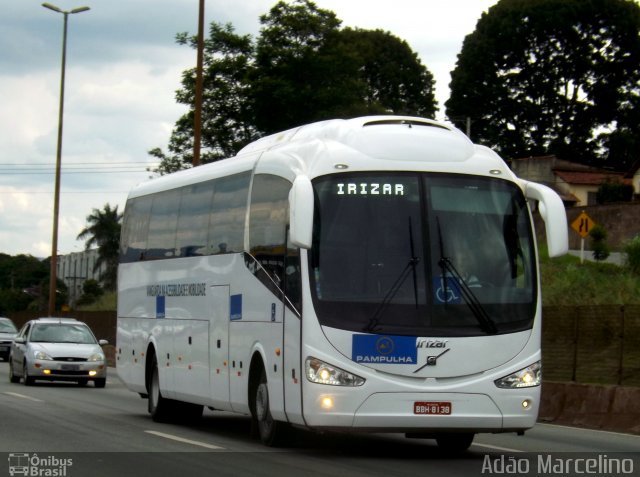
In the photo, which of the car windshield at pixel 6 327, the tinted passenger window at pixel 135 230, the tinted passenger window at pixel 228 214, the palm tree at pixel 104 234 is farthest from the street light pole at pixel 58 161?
the palm tree at pixel 104 234

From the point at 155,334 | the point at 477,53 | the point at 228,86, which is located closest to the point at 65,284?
the point at 477,53

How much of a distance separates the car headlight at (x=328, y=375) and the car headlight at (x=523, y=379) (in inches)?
55.8

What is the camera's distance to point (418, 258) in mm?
12625

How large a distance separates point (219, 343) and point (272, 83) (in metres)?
40.6

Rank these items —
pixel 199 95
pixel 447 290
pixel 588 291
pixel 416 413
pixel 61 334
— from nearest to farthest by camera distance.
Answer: pixel 416 413 < pixel 447 290 < pixel 61 334 < pixel 588 291 < pixel 199 95

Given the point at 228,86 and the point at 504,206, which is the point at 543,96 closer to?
the point at 228,86

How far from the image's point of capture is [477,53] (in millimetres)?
81750

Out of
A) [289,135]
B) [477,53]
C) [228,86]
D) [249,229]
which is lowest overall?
[249,229]

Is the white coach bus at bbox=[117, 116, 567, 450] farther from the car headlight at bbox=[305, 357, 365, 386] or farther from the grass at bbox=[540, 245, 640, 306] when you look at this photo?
→ the grass at bbox=[540, 245, 640, 306]

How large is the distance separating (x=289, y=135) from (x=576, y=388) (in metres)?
6.82

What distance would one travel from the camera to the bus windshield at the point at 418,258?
1248cm

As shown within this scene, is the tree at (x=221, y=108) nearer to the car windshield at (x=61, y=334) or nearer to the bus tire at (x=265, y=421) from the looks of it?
the car windshield at (x=61, y=334)

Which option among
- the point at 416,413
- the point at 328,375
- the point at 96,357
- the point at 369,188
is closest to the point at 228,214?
the point at 369,188

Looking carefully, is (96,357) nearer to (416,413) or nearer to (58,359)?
(58,359)
